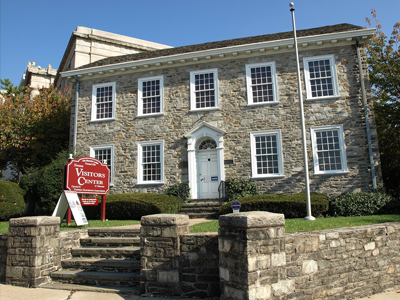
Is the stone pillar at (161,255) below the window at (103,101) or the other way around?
below

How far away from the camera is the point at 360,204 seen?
11.6 m

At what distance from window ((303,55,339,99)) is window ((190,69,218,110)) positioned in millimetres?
4235

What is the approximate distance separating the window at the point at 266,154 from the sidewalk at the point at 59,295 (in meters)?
8.16

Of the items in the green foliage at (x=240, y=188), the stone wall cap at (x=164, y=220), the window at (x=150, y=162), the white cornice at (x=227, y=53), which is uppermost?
the white cornice at (x=227, y=53)

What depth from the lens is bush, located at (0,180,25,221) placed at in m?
12.6

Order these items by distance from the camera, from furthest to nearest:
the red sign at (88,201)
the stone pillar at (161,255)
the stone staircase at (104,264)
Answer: the red sign at (88,201) < the stone staircase at (104,264) < the stone pillar at (161,255)

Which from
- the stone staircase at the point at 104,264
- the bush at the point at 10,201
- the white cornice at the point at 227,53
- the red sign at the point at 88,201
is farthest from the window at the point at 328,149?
the bush at the point at 10,201

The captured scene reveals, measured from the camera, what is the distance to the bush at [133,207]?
1134 cm

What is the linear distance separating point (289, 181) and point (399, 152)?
6830 mm

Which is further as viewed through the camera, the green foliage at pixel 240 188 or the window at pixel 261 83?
the window at pixel 261 83

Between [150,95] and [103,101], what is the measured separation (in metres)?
2.64

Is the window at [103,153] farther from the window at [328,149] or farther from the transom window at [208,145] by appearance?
the window at [328,149]

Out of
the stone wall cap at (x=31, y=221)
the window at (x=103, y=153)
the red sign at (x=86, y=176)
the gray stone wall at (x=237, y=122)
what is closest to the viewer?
the stone wall cap at (x=31, y=221)

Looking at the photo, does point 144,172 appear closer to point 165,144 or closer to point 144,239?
point 165,144
